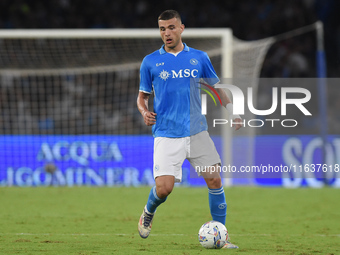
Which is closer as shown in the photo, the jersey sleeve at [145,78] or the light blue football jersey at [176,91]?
the light blue football jersey at [176,91]

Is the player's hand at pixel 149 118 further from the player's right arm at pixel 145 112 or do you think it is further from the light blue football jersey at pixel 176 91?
the light blue football jersey at pixel 176 91

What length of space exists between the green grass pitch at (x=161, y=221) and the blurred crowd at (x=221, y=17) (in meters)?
7.49

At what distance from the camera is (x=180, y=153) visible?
5871mm

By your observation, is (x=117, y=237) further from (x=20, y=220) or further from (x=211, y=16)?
(x=211, y=16)

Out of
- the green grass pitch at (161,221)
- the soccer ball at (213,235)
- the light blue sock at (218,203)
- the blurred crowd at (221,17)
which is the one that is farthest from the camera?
the blurred crowd at (221,17)

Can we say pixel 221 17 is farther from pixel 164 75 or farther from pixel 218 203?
pixel 218 203

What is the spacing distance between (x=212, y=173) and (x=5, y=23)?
49.0 ft

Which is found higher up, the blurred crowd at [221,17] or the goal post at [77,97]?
the blurred crowd at [221,17]

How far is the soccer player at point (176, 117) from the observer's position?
5855mm

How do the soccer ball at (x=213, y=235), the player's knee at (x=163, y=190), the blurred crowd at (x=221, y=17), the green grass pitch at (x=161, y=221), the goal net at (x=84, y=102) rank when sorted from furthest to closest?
the blurred crowd at (x=221, y=17), the goal net at (x=84, y=102), the green grass pitch at (x=161, y=221), the player's knee at (x=163, y=190), the soccer ball at (x=213, y=235)

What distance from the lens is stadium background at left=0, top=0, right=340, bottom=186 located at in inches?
528

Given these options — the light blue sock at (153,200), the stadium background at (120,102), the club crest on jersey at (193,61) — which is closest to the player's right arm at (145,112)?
the club crest on jersey at (193,61)

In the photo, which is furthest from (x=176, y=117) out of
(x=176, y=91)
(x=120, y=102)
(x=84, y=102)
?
(x=84, y=102)

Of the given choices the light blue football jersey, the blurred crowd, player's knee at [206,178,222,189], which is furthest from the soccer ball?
the blurred crowd
